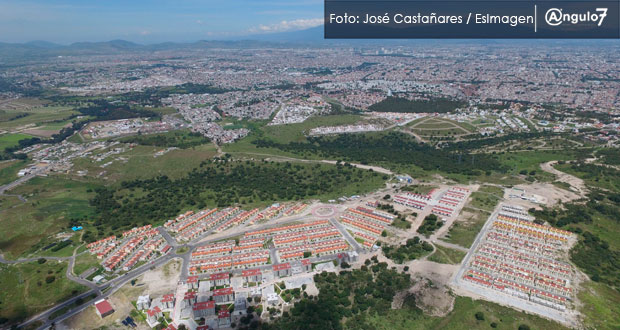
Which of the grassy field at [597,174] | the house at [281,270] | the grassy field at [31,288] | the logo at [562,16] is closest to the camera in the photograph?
the grassy field at [31,288]

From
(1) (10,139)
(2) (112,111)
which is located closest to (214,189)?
(1) (10,139)

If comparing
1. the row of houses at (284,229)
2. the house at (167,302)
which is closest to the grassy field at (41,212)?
the house at (167,302)

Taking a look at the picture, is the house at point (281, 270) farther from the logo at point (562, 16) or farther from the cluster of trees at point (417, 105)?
the cluster of trees at point (417, 105)

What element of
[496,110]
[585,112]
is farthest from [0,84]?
[585,112]

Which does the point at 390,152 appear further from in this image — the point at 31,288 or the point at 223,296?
the point at 31,288

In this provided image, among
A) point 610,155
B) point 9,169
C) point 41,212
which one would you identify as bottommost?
point 41,212
